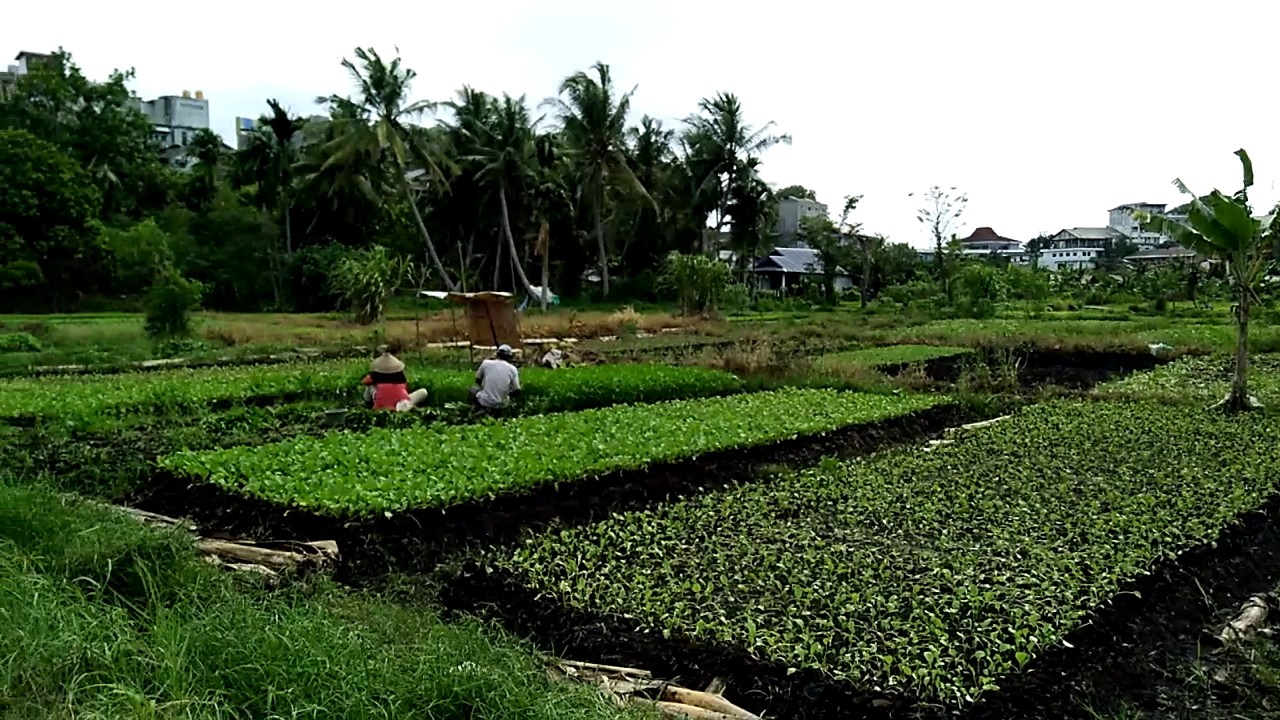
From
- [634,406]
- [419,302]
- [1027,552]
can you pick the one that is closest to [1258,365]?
[634,406]

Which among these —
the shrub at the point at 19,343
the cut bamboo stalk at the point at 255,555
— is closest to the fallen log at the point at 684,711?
the cut bamboo stalk at the point at 255,555

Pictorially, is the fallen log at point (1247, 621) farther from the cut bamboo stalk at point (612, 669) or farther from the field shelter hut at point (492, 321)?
the field shelter hut at point (492, 321)

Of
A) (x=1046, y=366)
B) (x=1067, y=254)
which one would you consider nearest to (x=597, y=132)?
(x=1046, y=366)

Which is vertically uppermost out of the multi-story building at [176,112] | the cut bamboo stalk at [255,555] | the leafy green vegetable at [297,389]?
the multi-story building at [176,112]

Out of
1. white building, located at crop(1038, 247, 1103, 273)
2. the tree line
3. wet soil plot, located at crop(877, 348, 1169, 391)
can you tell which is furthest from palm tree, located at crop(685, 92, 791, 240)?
white building, located at crop(1038, 247, 1103, 273)

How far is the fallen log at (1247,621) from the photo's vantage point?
5465 millimetres

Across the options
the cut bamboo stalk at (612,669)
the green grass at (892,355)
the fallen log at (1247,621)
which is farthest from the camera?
the green grass at (892,355)

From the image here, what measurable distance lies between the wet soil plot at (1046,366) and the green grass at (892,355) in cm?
18

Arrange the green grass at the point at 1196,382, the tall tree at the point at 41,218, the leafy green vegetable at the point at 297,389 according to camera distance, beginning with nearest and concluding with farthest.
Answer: the leafy green vegetable at the point at 297,389
the green grass at the point at 1196,382
the tall tree at the point at 41,218

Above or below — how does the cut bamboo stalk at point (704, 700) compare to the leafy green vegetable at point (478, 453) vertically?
below

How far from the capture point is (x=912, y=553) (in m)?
6.40

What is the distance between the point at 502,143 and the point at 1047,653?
119ft

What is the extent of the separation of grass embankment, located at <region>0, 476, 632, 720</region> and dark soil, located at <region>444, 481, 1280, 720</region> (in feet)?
2.03

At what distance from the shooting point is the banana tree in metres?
13.3
